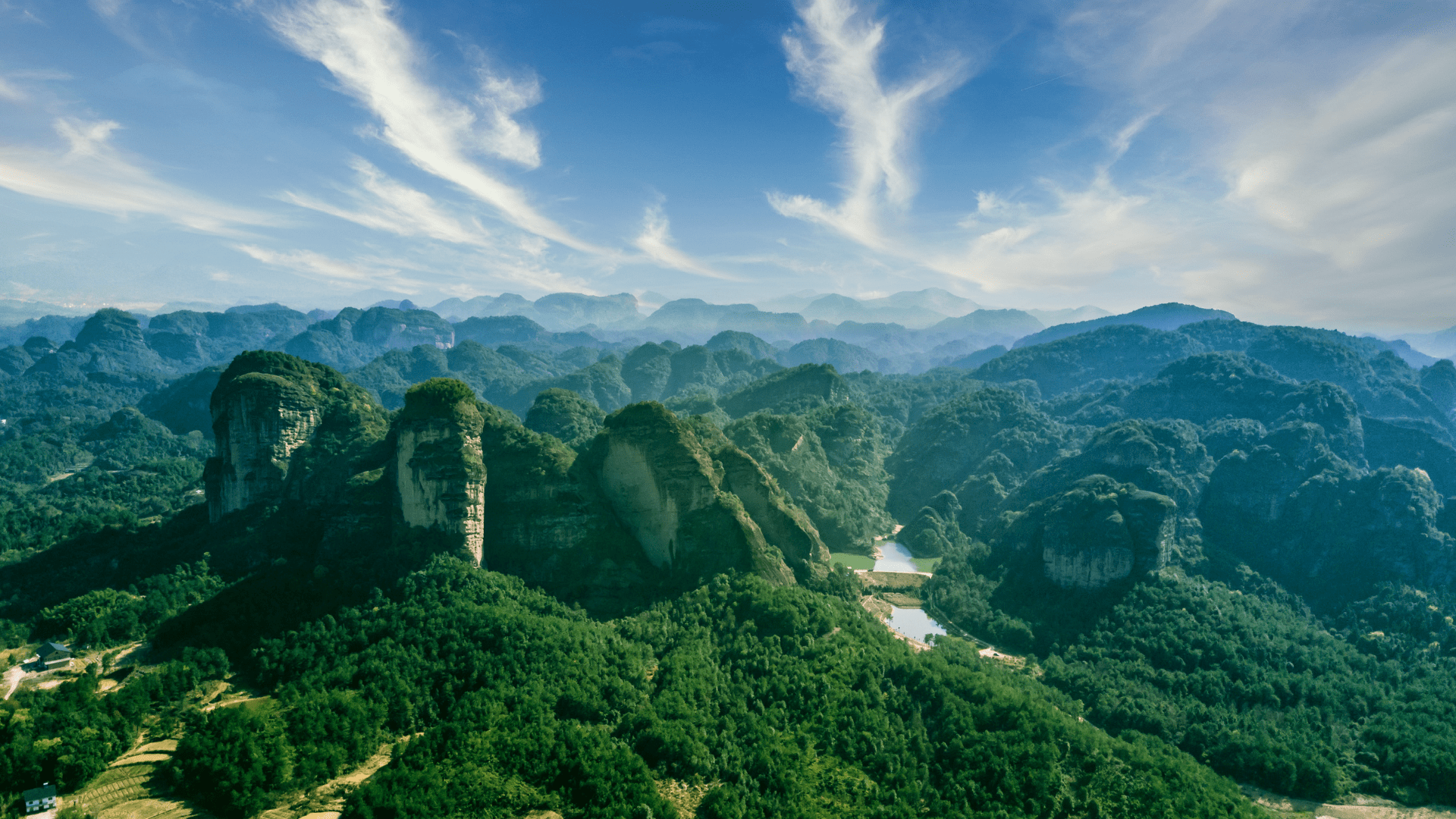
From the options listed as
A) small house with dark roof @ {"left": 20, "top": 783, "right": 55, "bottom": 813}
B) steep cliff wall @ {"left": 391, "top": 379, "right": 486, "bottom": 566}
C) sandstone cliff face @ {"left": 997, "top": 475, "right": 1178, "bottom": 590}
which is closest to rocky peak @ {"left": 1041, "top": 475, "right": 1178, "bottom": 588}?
A: sandstone cliff face @ {"left": 997, "top": 475, "right": 1178, "bottom": 590}

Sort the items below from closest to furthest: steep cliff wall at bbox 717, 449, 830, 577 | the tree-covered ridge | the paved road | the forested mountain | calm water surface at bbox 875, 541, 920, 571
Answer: the tree-covered ridge, the forested mountain, the paved road, steep cliff wall at bbox 717, 449, 830, 577, calm water surface at bbox 875, 541, 920, 571

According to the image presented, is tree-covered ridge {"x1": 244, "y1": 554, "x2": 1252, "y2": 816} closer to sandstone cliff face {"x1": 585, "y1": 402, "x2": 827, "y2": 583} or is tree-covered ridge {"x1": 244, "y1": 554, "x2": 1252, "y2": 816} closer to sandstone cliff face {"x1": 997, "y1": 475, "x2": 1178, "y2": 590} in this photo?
sandstone cliff face {"x1": 585, "y1": 402, "x2": 827, "y2": 583}

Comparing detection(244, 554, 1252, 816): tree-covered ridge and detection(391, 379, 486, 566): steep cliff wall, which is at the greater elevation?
detection(391, 379, 486, 566): steep cliff wall

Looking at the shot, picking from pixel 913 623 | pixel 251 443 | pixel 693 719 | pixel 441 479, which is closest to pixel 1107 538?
pixel 913 623

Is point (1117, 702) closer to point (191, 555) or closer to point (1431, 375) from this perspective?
point (191, 555)

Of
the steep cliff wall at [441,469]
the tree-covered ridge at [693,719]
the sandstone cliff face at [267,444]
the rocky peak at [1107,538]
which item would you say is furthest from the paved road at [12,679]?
the rocky peak at [1107,538]

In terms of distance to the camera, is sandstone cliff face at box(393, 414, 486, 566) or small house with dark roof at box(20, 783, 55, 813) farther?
sandstone cliff face at box(393, 414, 486, 566)
